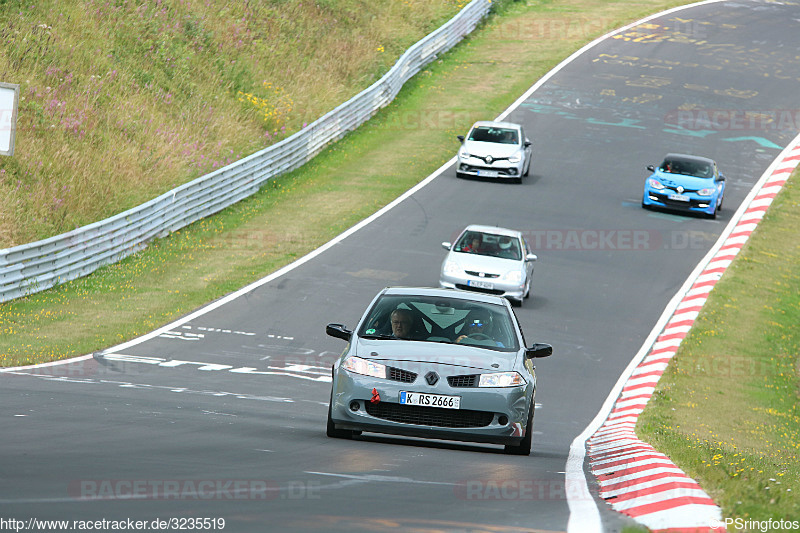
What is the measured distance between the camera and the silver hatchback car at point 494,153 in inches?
1401

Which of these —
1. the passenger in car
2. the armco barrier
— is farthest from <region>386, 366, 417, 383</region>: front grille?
the armco barrier

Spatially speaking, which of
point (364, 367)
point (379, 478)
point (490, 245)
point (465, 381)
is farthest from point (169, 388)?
point (490, 245)

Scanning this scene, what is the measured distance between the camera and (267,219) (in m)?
31.1

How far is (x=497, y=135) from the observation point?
36.0 metres

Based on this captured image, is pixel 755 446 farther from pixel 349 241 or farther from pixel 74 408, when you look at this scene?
pixel 349 241

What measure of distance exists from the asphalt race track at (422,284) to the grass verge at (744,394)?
1.06 metres

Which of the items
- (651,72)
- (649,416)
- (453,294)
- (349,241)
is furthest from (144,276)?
(651,72)

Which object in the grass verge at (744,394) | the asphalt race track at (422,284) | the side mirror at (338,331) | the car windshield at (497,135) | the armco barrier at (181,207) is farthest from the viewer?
the car windshield at (497,135)

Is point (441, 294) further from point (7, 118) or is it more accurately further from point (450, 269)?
point (450, 269)

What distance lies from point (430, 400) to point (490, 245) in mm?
14579

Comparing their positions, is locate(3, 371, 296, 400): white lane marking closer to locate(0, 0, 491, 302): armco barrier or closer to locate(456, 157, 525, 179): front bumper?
locate(0, 0, 491, 302): armco barrier

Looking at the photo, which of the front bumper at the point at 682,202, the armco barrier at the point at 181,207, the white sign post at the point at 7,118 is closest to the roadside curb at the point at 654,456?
the front bumper at the point at 682,202

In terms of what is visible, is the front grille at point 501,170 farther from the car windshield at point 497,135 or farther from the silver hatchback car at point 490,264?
the silver hatchback car at point 490,264

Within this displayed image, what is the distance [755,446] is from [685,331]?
6.74 metres
